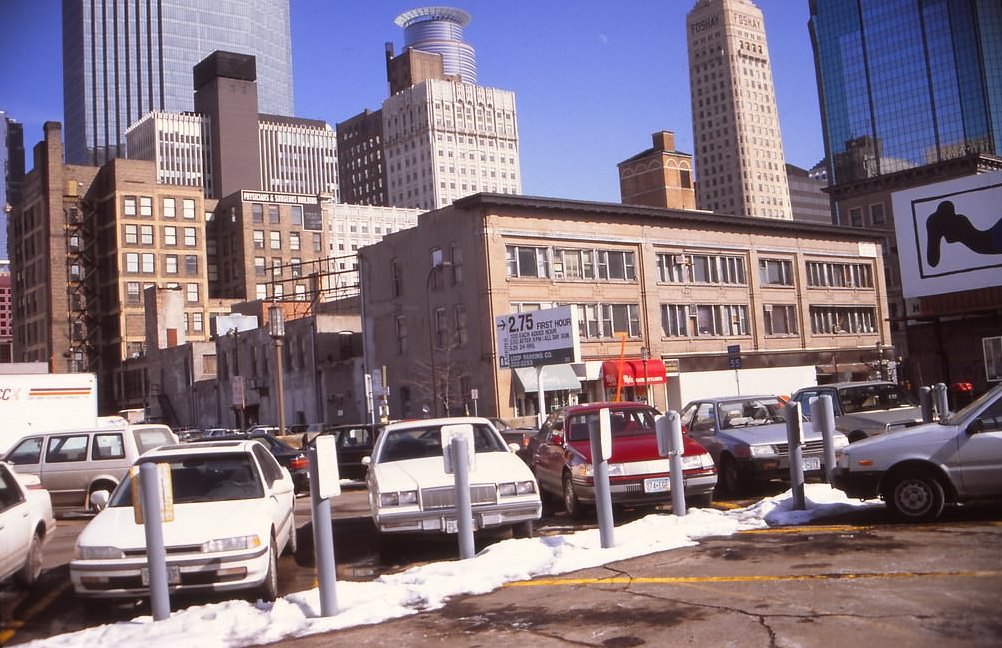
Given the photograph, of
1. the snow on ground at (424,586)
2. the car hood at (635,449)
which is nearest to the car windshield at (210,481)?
the snow on ground at (424,586)

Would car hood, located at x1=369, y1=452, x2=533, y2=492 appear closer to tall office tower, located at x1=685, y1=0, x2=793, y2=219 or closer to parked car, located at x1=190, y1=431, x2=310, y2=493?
parked car, located at x1=190, y1=431, x2=310, y2=493

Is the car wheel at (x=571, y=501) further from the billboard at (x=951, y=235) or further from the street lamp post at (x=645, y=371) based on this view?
the street lamp post at (x=645, y=371)

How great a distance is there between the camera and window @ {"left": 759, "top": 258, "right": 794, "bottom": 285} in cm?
6050

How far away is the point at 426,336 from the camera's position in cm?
5231

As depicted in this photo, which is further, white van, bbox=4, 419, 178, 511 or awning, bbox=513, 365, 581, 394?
awning, bbox=513, 365, 581, 394

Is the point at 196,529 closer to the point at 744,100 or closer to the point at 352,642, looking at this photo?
the point at 352,642

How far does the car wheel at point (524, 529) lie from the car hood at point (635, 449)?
7.52 feet

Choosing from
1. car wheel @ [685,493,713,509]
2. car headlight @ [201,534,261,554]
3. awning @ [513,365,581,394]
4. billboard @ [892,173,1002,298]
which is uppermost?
billboard @ [892,173,1002,298]

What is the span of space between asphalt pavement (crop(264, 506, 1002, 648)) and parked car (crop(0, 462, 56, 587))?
4.26 metres

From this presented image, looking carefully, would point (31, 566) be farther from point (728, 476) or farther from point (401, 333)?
point (401, 333)

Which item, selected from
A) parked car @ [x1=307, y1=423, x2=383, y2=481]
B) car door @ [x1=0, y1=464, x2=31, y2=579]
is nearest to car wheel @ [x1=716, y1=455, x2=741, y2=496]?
parked car @ [x1=307, y1=423, x2=383, y2=481]

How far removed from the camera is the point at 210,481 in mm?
10359

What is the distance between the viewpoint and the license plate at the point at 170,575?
343 inches

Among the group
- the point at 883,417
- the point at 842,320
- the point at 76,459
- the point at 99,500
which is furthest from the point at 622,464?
the point at 842,320
